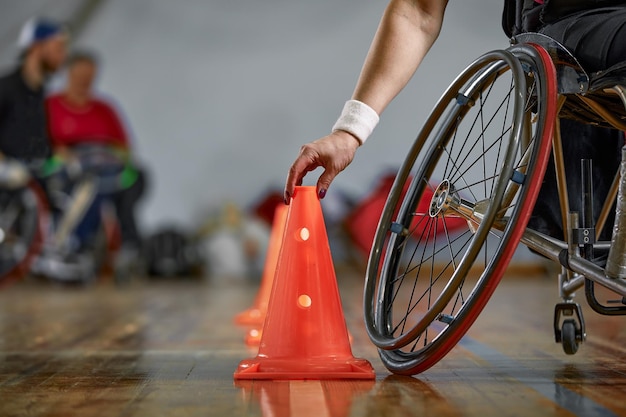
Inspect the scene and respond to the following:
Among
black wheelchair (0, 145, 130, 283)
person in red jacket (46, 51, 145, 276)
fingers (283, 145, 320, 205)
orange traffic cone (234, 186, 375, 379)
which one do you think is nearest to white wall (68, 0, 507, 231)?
person in red jacket (46, 51, 145, 276)

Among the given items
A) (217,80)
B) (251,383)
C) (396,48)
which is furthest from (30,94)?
(251,383)

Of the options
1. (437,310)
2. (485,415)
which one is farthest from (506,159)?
(485,415)

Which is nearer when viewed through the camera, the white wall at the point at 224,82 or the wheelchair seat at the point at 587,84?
the wheelchair seat at the point at 587,84

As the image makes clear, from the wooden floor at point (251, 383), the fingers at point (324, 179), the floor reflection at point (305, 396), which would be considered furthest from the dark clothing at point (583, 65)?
the floor reflection at point (305, 396)

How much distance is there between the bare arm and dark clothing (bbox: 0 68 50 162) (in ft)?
16.6

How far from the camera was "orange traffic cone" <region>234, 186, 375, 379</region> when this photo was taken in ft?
5.82

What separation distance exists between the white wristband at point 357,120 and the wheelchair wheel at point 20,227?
15.5 feet

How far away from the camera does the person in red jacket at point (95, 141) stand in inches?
287

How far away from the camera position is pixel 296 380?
174 centimetres

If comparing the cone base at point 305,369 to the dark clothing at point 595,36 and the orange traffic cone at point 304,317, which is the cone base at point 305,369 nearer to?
the orange traffic cone at point 304,317

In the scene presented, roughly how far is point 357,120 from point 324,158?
13 centimetres

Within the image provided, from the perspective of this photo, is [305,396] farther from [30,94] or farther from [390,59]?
[30,94]

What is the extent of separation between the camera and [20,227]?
6.30m

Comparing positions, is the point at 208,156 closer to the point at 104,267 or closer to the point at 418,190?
the point at 104,267
